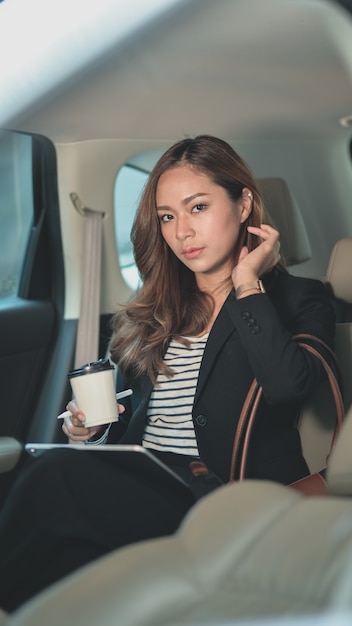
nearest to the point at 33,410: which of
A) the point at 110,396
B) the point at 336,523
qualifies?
the point at 110,396

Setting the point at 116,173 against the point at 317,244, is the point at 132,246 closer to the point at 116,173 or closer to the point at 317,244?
the point at 116,173

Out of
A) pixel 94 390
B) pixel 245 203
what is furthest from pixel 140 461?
pixel 245 203

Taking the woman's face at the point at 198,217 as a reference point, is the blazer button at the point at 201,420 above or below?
below

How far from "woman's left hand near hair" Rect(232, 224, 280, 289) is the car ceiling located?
201mm

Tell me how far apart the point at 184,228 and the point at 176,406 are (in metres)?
0.33

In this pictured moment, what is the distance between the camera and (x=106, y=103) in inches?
59.8

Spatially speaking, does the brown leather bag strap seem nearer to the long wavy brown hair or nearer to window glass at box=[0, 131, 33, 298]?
the long wavy brown hair

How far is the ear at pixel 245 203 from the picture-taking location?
182 cm

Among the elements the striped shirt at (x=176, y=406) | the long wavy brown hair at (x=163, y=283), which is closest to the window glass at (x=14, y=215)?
the long wavy brown hair at (x=163, y=283)

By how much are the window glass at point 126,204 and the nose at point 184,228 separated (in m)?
0.11

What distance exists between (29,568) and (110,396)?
40 cm

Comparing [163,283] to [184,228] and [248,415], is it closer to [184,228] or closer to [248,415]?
[184,228]

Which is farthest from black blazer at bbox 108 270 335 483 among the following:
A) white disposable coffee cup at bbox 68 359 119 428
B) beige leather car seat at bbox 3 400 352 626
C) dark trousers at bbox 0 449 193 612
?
beige leather car seat at bbox 3 400 352 626

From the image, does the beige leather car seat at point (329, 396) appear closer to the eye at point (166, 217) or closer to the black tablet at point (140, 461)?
the eye at point (166, 217)
